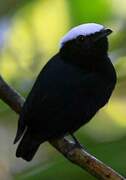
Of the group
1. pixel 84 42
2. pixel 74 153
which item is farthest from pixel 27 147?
pixel 84 42

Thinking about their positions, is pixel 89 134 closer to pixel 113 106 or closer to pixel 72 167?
pixel 72 167

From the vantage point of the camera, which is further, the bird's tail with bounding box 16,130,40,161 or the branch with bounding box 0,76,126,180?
→ the bird's tail with bounding box 16,130,40,161

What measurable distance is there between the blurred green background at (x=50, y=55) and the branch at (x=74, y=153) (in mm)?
19

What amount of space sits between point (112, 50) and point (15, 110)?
0.29 m

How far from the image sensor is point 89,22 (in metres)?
1.20

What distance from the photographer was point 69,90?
1.14 m

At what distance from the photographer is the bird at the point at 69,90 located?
1.10 m

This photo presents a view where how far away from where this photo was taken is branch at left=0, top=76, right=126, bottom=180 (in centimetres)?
100

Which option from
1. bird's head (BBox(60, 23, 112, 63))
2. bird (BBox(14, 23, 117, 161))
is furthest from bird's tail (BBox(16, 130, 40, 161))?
bird's head (BBox(60, 23, 112, 63))

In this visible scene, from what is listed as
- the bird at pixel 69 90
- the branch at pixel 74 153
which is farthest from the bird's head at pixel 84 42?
the branch at pixel 74 153

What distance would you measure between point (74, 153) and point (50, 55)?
0.38 metres

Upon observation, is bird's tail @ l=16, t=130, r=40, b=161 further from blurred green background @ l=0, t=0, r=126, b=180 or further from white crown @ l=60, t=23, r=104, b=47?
white crown @ l=60, t=23, r=104, b=47

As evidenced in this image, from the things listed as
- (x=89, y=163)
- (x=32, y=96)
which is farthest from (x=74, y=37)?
(x=89, y=163)

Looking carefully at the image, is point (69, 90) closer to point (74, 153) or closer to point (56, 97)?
point (56, 97)
